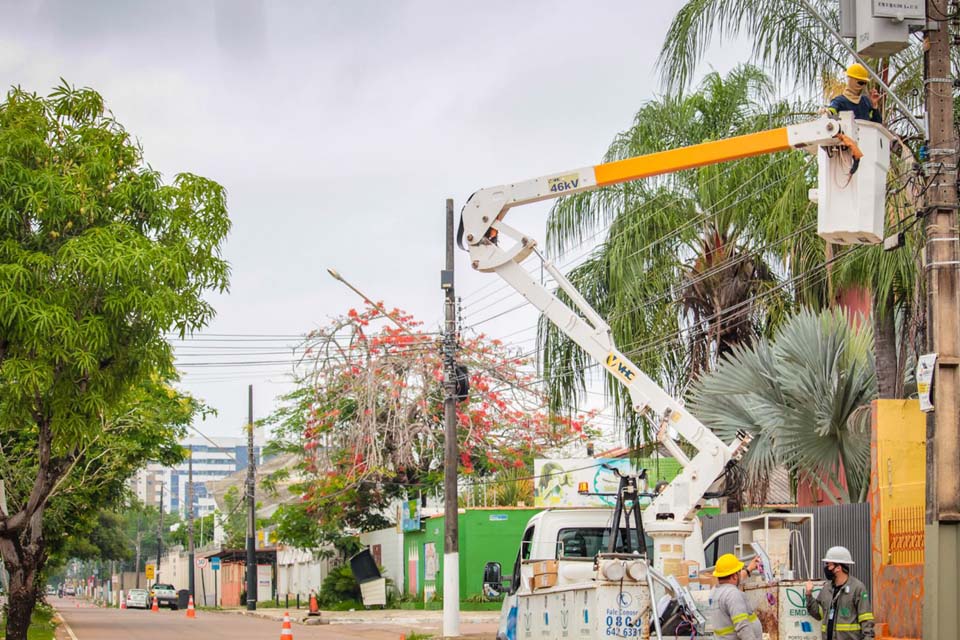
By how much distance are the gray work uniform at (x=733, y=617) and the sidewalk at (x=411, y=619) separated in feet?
47.8

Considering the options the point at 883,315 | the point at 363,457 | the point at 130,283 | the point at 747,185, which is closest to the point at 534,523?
the point at 130,283

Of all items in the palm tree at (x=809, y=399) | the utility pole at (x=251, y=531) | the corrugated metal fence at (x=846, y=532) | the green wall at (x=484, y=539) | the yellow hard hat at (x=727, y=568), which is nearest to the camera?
the yellow hard hat at (x=727, y=568)

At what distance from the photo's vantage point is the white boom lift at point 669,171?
1292cm

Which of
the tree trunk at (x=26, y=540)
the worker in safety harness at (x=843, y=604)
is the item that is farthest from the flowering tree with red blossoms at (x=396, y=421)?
the worker in safety harness at (x=843, y=604)

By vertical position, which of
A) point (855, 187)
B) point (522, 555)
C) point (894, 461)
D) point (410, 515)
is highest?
point (855, 187)

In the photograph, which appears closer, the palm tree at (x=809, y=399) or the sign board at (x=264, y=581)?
the palm tree at (x=809, y=399)

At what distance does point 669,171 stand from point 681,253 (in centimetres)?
1205

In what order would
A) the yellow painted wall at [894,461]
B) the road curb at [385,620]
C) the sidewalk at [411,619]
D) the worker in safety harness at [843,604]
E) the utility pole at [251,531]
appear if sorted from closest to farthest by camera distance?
the worker in safety harness at [843,604], the yellow painted wall at [894,461], the sidewalk at [411,619], the road curb at [385,620], the utility pole at [251,531]

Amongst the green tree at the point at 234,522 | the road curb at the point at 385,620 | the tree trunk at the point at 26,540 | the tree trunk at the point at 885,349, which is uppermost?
the tree trunk at the point at 885,349

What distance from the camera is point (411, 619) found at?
3341 centimetres

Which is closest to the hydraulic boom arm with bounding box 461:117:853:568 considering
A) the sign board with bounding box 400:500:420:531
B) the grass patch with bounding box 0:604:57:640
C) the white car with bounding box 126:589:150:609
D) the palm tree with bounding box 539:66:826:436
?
the palm tree with bounding box 539:66:826:436

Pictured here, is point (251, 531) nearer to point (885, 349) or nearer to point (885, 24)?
point (885, 349)

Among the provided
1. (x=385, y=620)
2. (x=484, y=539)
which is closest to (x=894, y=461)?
(x=385, y=620)

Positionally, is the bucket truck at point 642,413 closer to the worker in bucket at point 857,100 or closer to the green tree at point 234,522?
the worker in bucket at point 857,100
